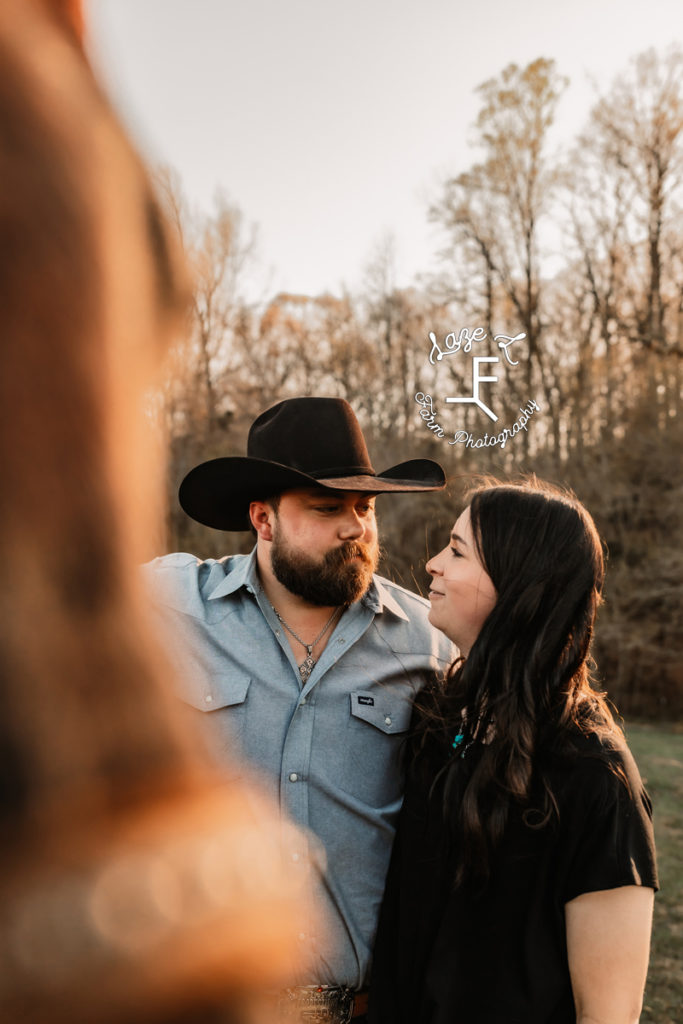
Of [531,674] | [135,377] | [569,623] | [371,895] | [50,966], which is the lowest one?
[371,895]

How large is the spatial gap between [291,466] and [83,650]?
9.78 ft

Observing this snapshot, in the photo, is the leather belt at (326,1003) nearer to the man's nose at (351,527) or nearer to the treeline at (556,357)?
the man's nose at (351,527)

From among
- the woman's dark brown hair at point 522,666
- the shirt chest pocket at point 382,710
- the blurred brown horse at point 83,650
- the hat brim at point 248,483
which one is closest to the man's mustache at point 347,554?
the hat brim at point 248,483

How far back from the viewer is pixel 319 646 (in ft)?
9.77

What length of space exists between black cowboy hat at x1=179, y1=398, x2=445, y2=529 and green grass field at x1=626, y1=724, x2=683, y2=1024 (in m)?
4.24

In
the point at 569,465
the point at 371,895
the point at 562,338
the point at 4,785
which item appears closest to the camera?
the point at 4,785

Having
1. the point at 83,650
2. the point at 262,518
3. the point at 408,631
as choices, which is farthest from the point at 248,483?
the point at 83,650

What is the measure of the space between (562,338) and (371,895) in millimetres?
23466

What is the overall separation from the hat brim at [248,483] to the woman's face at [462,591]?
604 mm

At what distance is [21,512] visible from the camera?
28 cm

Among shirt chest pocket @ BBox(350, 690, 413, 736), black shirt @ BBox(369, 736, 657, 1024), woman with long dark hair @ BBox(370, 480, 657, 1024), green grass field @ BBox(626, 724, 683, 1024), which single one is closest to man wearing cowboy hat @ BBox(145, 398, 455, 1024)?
shirt chest pocket @ BBox(350, 690, 413, 736)

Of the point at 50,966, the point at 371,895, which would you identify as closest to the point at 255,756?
the point at 371,895

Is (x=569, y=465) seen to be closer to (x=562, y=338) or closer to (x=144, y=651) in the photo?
(x=562, y=338)

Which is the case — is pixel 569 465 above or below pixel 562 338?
below
